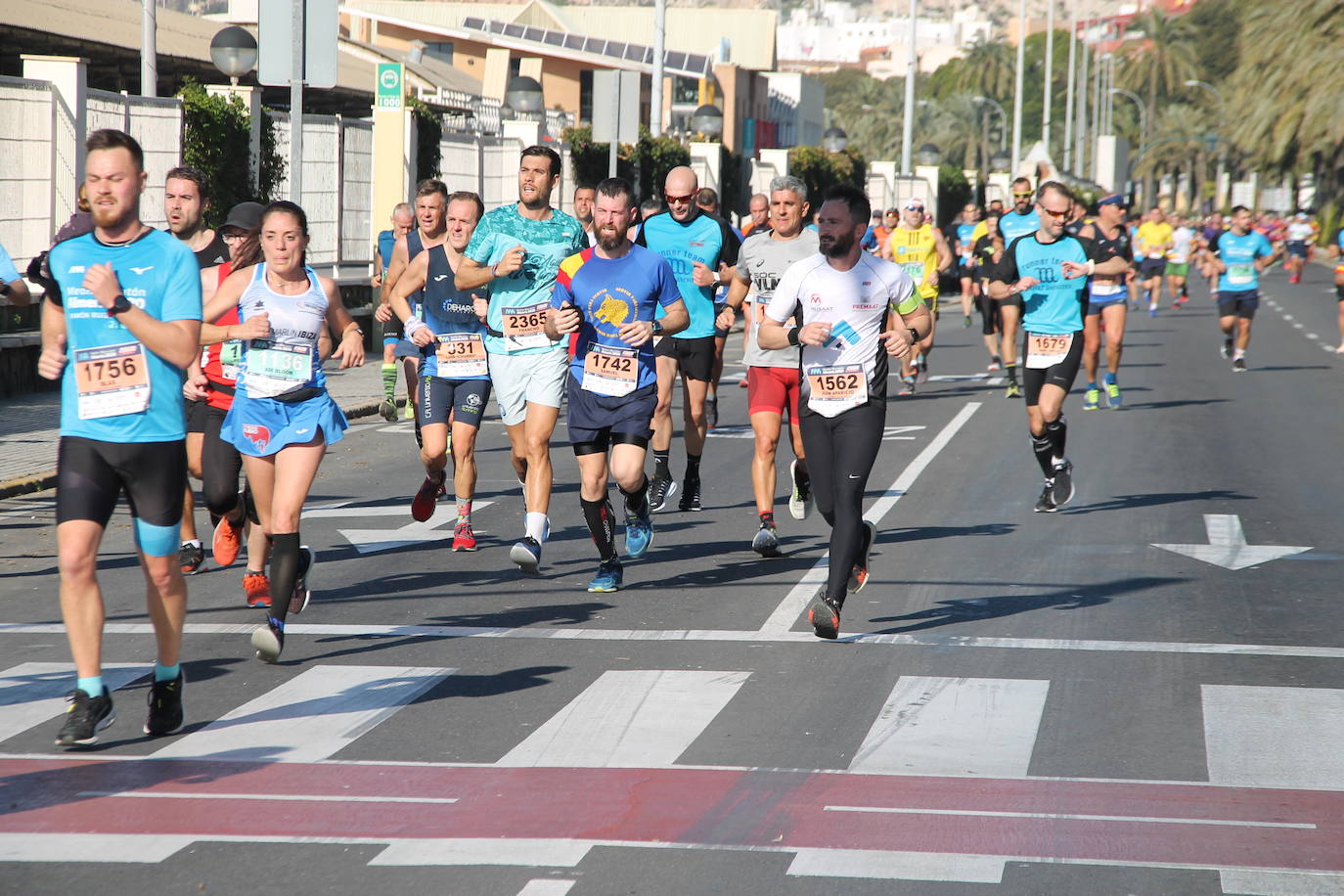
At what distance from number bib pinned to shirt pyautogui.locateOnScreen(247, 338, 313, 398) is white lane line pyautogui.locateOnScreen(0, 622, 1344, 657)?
3.79ft

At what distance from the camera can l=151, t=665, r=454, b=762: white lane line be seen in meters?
6.19

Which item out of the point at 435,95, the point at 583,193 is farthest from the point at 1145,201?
the point at 583,193

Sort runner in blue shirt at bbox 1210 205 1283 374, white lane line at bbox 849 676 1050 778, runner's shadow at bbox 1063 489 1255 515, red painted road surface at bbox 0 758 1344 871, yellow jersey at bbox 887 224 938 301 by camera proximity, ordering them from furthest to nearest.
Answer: runner in blue shirt at bbox 1210 205 1283 374 → yellow jersey at bbox 887 224 938 301 → runner's shadow at bbox 1063 489 1255 515 → white lane line at bbox 849 676 1050 778 → red painted road surface at bbox 0 758 1344 871

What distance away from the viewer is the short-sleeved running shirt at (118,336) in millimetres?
6105

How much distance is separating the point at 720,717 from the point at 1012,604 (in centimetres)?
279

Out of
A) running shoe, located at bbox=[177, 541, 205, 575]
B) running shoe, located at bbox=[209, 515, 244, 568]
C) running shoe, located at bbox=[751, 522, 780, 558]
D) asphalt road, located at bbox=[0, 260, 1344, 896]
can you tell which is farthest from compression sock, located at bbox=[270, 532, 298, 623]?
running shoe, located at bbox=[751, 522, 780, 558]

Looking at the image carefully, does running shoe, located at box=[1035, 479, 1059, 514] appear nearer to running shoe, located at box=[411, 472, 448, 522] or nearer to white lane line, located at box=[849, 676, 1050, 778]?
running shoe, located at box=[411, 472, 448, 522]

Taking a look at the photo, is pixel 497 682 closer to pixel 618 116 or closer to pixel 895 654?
pixel 895 654

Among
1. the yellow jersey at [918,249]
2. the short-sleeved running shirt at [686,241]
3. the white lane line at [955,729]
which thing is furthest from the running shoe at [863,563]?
the yellow jersey at [918,249]

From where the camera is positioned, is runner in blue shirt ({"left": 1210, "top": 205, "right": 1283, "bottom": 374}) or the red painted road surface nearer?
the red painted road surface

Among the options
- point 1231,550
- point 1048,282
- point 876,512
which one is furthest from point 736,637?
point 1048,282

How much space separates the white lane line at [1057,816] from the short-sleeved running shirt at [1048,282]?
745 centimetres

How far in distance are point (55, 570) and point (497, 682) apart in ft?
11.6

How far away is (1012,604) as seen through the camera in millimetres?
9031
